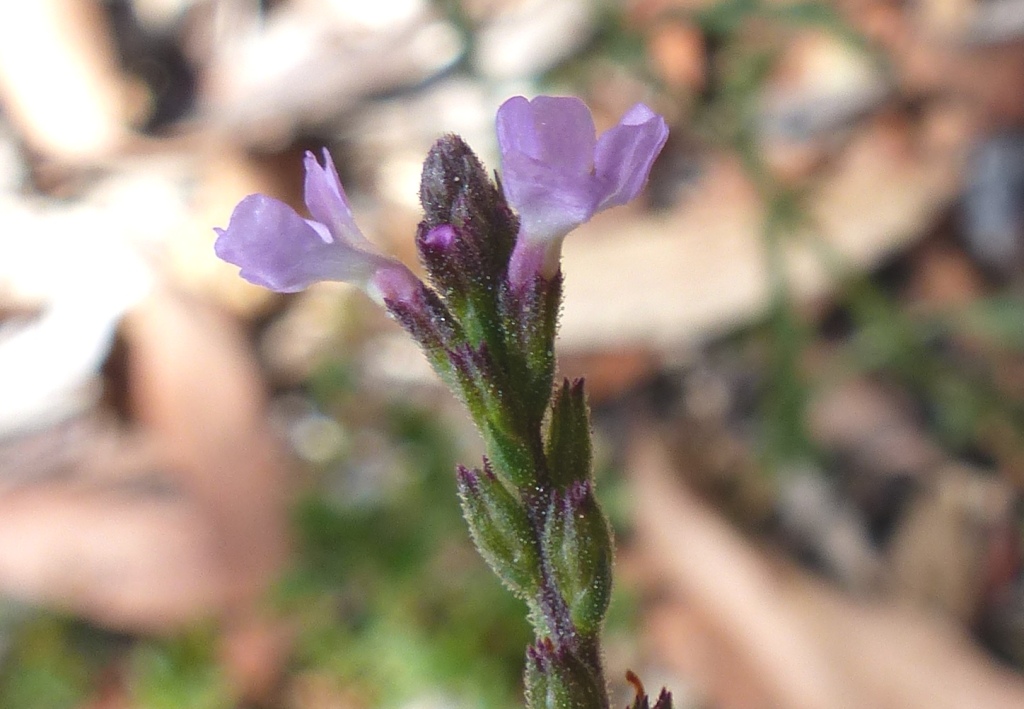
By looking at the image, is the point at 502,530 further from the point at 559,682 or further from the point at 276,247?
the point at 276,247

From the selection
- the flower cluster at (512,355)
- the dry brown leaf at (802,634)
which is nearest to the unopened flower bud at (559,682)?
the flower cluster at (512,355)

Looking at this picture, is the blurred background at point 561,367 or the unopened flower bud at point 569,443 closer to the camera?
the unopened flower bud at point 569,443

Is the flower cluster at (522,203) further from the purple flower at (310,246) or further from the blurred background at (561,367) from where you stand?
the blurred background at (561,367)

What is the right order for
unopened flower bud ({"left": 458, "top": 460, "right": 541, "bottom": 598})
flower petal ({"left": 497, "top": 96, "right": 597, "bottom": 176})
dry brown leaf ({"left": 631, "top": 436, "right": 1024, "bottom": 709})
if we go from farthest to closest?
1. dry brown leaf ({"left": 631, "top": 436, "right": 1024, "bottom": 709})
2. unopened flower bud ({"left": 458, "top": 460, "right": 541, "bottom": 598})
3. flower petal ({"left": 497, "top": 96, "right": 597, "bottom": 176})

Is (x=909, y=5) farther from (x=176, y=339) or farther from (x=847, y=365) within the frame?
(x=176, y=339)

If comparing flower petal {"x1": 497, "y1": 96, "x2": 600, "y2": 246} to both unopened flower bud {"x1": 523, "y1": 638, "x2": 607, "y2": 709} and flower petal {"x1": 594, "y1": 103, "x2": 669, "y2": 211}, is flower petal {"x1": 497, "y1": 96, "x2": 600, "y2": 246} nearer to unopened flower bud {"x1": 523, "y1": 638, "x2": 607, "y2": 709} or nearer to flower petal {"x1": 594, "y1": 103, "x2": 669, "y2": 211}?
flower petal {"x1": 594, "y1": 103, "x2": 669, "y2": 211}

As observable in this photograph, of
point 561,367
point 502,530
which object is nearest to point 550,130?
point 502,530

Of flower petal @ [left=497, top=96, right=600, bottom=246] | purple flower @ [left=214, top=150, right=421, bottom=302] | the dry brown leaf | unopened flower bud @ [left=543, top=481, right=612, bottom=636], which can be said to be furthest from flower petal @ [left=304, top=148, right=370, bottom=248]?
the dry brown leaf

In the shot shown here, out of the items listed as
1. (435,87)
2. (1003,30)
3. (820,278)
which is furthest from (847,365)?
(435,87)
